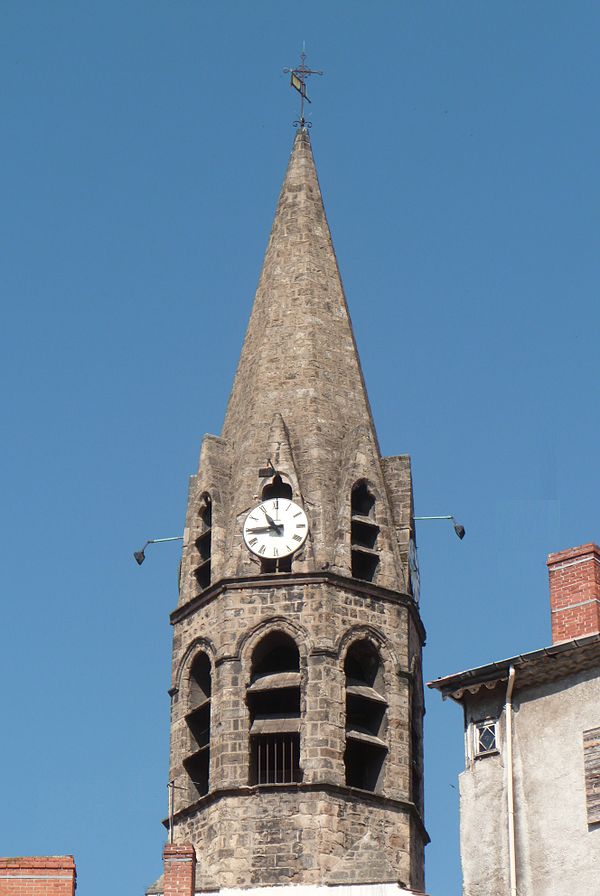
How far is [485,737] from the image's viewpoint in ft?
110

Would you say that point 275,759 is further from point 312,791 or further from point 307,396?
point 307,396

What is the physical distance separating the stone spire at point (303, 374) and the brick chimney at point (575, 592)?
1211 cm

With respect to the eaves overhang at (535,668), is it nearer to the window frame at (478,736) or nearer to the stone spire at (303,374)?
the window frame at (478,736)

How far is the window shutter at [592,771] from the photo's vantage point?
31703 millimetres

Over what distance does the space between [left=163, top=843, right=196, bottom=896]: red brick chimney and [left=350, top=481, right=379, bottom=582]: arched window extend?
7228mm

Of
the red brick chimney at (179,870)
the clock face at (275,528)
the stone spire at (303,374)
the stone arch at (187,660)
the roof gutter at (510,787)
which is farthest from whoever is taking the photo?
the stone spire at (303,374)

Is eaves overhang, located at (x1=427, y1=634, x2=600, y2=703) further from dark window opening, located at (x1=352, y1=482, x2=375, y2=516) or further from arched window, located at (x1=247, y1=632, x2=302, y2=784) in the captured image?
dark window opening, located at (x1=352, y1=482, x2=375, y2=516)

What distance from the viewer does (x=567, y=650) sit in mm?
32656

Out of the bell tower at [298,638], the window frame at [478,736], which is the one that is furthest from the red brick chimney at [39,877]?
the window frame at [478,736]

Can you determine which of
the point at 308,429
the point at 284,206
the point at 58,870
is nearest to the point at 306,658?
the point at 308,429

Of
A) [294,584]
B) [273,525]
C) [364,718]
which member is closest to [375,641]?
[364,718]

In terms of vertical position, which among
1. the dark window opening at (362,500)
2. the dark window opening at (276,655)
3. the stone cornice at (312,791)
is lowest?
the stone cornice at (312,791)

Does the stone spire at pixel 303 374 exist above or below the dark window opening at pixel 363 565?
above

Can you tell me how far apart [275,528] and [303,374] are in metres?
4.03
